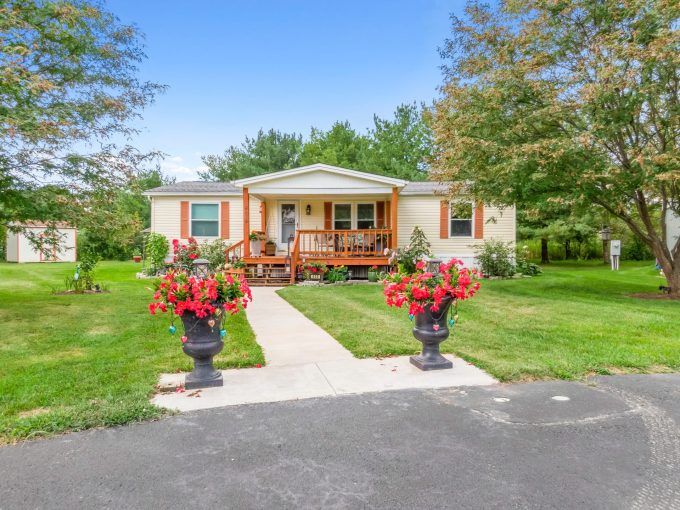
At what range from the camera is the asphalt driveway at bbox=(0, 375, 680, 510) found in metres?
2.12

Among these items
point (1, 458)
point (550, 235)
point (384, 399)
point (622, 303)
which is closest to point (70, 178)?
point (1, 458)

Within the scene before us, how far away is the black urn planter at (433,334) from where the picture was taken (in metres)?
4.32

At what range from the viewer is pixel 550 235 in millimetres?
20359

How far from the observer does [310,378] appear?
4.04m

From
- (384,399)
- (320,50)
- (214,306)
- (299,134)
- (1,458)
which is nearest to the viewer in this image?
(1,458)

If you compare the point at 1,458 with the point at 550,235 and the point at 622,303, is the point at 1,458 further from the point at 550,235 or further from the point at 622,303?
the point at 550,235

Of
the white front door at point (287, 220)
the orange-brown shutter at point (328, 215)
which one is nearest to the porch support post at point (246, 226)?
the white front door at point (287, 220)

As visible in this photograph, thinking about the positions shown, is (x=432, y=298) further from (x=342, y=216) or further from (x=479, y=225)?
(x=479, y=225)

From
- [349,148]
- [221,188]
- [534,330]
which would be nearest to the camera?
[534,330]

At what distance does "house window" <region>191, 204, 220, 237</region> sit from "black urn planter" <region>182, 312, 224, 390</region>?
1178 cm

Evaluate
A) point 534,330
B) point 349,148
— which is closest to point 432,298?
point 534,330

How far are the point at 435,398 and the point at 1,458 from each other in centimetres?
295

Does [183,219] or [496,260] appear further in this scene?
[183,219]

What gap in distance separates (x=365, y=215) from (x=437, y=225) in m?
2.52
